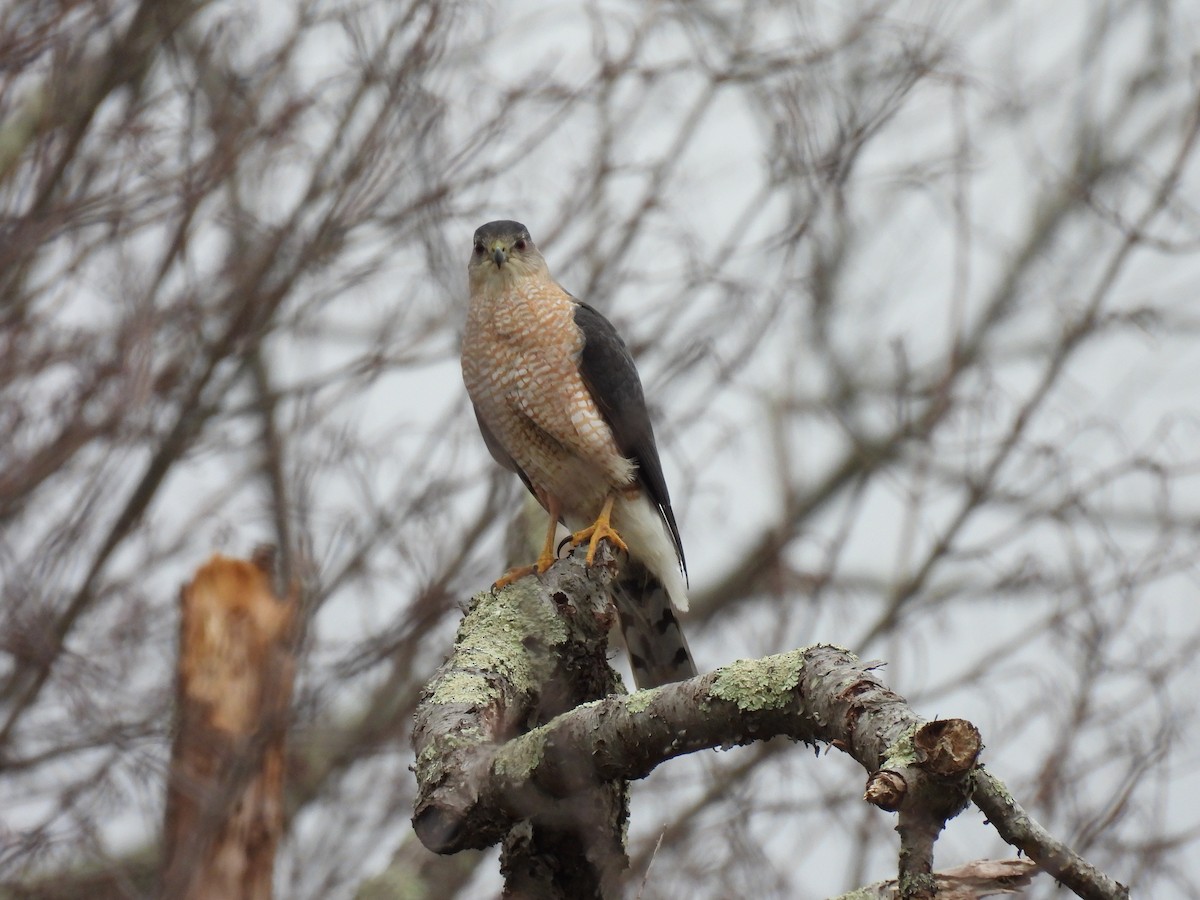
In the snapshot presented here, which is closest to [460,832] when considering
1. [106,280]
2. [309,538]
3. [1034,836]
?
[1034,836]

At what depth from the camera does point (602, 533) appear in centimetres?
445

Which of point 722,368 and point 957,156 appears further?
point 957,156

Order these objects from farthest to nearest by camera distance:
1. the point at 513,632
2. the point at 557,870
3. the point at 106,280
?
1. the point at 106,280
2. the point at 513,632
3. the point at 557,870

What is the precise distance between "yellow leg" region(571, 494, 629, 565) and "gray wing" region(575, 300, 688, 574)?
182mm

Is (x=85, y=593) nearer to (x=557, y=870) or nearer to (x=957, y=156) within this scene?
(x=557, y=870)

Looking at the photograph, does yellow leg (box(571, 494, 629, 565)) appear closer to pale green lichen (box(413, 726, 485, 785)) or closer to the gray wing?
the gray wing

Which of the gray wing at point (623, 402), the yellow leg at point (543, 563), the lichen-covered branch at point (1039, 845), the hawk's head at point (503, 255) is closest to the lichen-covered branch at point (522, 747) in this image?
the yellow leg at point (543, 563)

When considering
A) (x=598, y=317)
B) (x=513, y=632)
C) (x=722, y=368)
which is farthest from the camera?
(x=722, y=368)

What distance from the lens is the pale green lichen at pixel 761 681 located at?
2.23m

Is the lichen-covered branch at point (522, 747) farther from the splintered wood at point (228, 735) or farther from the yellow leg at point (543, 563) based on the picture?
the splintered wood at point (228, 735)

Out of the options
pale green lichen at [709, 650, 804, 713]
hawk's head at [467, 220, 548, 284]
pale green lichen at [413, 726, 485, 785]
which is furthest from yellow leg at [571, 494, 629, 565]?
pale green lichen at [709, 650, 804, 713]

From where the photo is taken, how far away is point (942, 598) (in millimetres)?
8336

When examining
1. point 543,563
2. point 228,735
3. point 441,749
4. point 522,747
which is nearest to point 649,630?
point 543,563

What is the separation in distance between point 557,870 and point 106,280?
352cm
